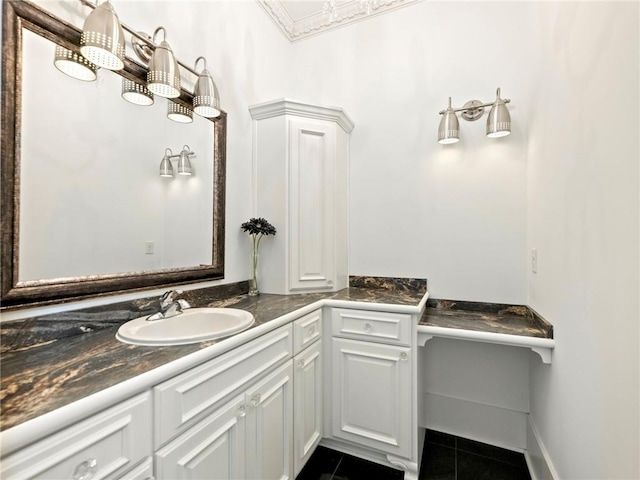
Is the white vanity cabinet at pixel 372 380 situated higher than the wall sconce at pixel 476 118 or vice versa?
the wall sconce at pixel 476 118

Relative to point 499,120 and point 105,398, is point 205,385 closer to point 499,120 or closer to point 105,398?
point 105,398

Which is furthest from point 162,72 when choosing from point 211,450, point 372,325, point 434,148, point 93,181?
point 434,148

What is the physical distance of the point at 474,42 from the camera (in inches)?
77.9

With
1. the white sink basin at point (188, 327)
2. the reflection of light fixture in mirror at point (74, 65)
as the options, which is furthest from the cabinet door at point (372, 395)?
the reflection of light fixture in mirror at point (74, 65)

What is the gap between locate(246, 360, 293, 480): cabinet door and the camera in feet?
3.78

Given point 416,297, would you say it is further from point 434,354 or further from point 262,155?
point 262,155

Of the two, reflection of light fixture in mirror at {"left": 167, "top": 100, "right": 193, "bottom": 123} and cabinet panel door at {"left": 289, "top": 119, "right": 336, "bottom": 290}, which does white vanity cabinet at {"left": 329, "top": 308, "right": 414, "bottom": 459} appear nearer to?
cabinet panel door at {"left": 289, "top": 119, "right": 336, "bottom": 290}

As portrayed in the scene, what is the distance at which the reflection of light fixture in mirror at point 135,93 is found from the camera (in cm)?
126

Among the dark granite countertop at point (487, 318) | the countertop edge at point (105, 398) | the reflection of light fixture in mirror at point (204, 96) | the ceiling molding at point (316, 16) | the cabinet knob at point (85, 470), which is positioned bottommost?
the cabinet knob at point (85, 470)

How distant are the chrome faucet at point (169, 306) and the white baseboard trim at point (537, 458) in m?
1.85

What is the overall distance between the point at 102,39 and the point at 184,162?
63 centimetres

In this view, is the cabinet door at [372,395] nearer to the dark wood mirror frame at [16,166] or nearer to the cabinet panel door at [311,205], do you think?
the cabinet panel door at [311,205]

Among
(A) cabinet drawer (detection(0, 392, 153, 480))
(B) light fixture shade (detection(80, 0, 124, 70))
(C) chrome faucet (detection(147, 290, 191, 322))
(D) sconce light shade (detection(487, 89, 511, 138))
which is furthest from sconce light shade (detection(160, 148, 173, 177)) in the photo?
(D) sconce light shade (detection(487, 89, 511, 138))

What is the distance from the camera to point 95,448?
2.14 feet
